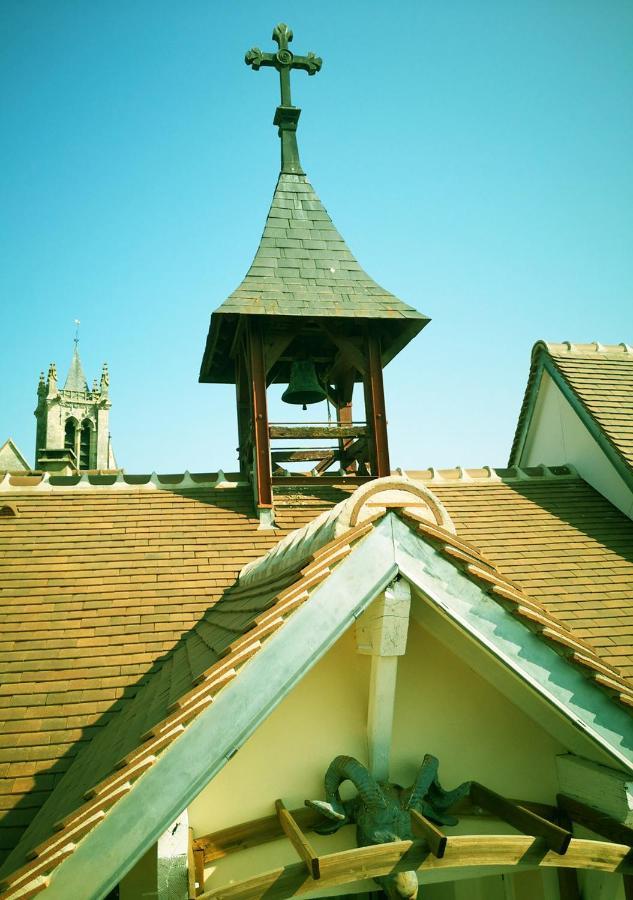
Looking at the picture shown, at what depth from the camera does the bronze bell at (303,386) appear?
30.9 feet

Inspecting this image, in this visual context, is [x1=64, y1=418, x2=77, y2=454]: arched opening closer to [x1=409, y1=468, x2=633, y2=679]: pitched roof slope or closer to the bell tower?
the bell tower

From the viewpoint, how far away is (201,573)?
6.87 metres

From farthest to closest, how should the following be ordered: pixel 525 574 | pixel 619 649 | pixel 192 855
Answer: pixel 525 574
pixel 619 649
pixel 192 855

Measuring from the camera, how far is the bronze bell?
30.9 ft

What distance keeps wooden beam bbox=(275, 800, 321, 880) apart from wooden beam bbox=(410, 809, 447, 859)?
51 cm

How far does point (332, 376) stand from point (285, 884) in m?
8.64

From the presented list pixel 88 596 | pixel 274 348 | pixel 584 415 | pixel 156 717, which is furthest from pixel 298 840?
pixel 584 415

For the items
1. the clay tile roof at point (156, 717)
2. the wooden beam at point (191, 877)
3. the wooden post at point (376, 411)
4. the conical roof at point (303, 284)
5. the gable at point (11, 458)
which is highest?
the gable at point (11, 458)

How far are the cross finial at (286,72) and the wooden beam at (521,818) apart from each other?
965 cm

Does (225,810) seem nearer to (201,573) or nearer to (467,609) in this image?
(467,609)

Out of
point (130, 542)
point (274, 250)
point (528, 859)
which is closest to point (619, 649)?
point (528, 859)

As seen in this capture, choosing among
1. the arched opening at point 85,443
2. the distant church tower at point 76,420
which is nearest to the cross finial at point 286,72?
the distant church tower at point 76,420

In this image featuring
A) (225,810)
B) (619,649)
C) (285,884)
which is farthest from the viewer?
(619,649)

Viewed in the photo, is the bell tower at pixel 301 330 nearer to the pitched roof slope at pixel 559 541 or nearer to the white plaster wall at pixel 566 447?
the pitched roof slope at pixel 559 541
